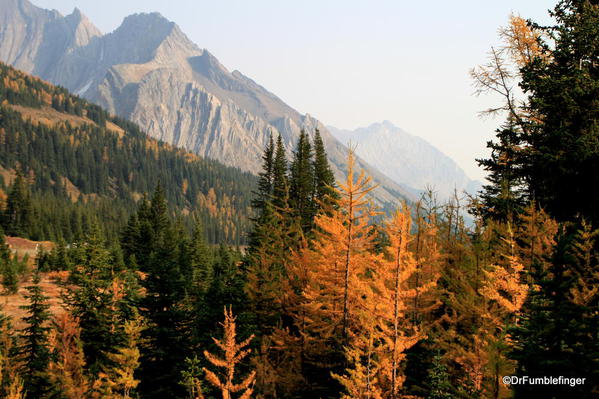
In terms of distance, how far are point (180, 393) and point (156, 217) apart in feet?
178

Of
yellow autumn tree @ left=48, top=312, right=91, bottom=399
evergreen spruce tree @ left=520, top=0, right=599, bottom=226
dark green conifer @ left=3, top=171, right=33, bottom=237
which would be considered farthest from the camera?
dark green conifer @ left=3, top=171, right=33, bottom=237

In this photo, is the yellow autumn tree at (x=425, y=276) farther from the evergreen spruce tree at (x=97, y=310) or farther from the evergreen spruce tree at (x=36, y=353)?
the evergreen spruce tree at (x=36, y=353)

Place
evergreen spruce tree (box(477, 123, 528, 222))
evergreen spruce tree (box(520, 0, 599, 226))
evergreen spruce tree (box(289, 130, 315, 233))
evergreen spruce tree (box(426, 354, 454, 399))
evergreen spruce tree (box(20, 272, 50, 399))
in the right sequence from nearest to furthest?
evergreen spruce tree (box(520, 0, 599, 226)) < evergreen spruce tree (box(426, 354, 454, 399)) < evergreen spruce tree (box(477, 123, 528, 222)) < evergreen spruce tree (box(20, 272, 50, 399)) < evergreen spruce tree (box(289, 130, 315, 233))

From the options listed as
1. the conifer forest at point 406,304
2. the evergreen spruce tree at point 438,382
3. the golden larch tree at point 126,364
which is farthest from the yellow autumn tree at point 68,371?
the evergreen spruce tree at point 438,382

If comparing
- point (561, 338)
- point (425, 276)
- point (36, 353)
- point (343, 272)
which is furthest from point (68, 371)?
point (561, 338)

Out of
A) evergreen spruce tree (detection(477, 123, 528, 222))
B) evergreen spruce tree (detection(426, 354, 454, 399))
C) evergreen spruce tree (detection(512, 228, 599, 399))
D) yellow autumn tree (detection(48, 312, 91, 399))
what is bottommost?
yellow autumn tree (detection(48, 312, 91, 399))

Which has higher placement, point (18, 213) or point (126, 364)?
point (18, 213)

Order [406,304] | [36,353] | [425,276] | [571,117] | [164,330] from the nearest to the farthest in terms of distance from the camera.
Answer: [571,117], [406,304], [425,276], [164,330], [36,353]

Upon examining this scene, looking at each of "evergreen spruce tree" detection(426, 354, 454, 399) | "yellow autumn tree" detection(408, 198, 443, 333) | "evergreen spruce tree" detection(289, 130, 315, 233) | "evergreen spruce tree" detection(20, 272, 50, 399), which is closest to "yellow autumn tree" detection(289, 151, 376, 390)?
"yellow autumn tree" detection(408, 198, 443, 333)

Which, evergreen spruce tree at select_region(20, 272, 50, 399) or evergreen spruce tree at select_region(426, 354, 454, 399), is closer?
evergreen spruce tree at select_region(426, 354, 454, 399)

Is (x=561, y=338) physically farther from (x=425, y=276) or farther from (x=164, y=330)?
(x=164, y=330)

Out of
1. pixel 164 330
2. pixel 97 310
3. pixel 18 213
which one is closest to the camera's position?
pixel 164 330

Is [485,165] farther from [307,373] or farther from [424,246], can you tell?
[307,373]

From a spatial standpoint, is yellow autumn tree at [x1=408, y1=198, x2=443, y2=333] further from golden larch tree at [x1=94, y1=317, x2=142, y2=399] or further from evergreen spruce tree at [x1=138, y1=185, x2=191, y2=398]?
golden larch tree at [x1=94, y1=317, x2=142, y2=399]
